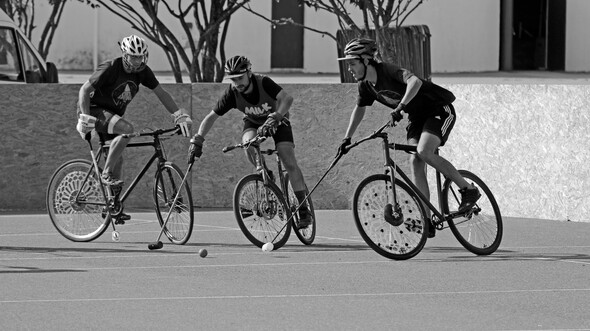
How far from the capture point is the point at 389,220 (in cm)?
1115

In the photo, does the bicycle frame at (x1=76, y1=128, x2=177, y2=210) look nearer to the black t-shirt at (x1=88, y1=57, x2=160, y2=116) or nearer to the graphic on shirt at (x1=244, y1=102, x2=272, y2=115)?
the black t-shirt at (x1=88, y1=57, x2=160, y2=116)

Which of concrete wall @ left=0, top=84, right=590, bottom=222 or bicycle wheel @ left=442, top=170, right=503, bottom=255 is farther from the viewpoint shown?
concrete wall @ left=0, top=84, right=590, bottom=222

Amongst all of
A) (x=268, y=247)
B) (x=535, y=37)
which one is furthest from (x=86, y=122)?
(x=535, y=37)

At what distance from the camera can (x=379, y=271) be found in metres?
10.7

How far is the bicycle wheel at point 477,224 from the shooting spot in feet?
38.0

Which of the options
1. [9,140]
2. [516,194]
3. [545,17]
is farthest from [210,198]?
[545,17]

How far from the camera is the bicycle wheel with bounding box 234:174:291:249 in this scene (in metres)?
11.8

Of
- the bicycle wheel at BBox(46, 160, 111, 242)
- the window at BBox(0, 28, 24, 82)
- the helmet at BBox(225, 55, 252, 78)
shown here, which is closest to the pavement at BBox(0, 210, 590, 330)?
the bicycle wheel at BBox(46, 160, 111, 242)

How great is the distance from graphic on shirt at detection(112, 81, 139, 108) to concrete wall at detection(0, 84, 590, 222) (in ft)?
10.6

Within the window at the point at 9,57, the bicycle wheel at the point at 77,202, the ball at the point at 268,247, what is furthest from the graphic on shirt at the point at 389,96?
the window at the point at 9,57

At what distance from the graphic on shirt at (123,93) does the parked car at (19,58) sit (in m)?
5.17

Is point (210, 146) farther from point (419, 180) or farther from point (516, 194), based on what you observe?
point (419, 180)

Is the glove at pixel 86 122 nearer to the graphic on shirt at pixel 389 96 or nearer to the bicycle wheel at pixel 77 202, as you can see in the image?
the bicycle wheel at pixel 77 202

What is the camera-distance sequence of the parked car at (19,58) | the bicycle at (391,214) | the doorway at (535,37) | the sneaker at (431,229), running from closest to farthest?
1. the bicycle at (391,214)
2. the sneaker at (431,229)
3. the parked car at (19,58)
4. the doorway at (535,37)
